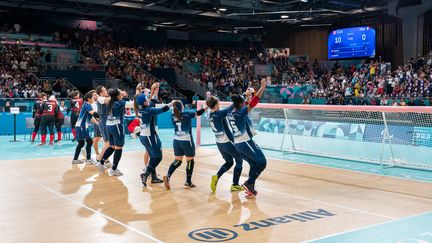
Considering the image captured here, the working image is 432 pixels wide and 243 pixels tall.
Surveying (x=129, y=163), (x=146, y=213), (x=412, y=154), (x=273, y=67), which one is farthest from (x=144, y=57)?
(x=146, y=213)

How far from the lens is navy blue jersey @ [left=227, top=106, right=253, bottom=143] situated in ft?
25.1

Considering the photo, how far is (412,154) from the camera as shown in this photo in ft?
38.5

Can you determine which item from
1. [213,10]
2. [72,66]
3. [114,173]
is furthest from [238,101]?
[213,10]

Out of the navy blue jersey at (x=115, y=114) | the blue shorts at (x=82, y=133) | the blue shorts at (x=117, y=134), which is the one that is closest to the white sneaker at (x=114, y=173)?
the blue shorts at (x=117, y=134)

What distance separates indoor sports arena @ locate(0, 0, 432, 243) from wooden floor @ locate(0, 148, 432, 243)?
1.5 inches

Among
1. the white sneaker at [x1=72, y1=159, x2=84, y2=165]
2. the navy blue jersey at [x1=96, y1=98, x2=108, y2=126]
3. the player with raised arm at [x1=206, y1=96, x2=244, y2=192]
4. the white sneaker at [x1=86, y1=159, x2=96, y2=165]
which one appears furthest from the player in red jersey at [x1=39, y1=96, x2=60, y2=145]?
the player with raised arm at [x1=206, y1=96, x2=244, y2=192]

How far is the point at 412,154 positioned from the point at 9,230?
9.94 m

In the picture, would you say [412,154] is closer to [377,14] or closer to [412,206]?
[412,206]

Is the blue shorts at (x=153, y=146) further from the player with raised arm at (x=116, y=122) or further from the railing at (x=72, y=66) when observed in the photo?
the railing at (x=72, y=66)

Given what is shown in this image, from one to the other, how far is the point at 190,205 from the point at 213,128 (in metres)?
1.54

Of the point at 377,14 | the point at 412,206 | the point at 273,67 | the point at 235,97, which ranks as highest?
the point at 377,14

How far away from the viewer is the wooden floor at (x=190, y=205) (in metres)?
5.77

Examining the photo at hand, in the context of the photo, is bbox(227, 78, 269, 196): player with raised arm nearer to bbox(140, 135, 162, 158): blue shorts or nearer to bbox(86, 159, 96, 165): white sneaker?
bbox(140, 135, 162, 158): blue shorts

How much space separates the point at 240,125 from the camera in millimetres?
7672
